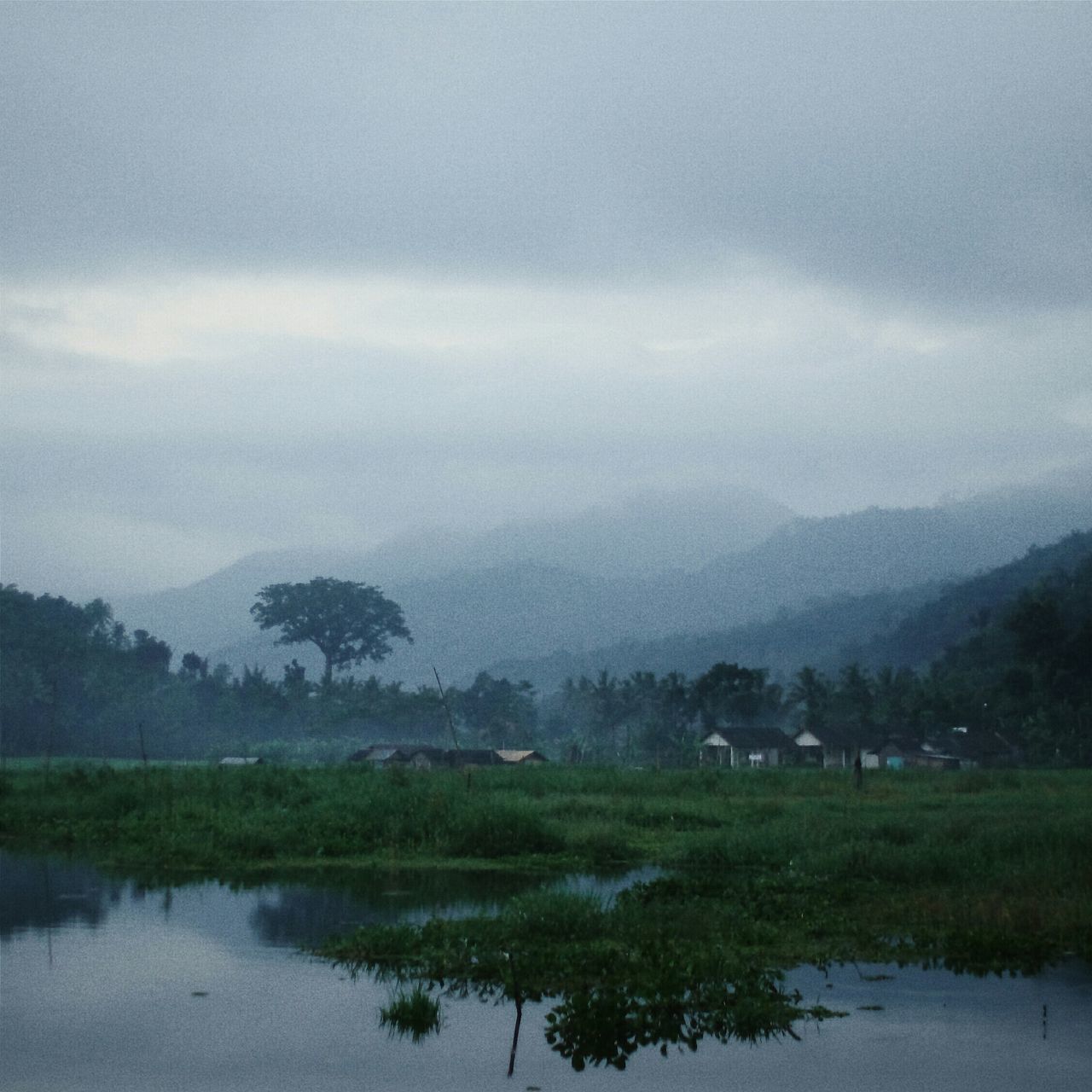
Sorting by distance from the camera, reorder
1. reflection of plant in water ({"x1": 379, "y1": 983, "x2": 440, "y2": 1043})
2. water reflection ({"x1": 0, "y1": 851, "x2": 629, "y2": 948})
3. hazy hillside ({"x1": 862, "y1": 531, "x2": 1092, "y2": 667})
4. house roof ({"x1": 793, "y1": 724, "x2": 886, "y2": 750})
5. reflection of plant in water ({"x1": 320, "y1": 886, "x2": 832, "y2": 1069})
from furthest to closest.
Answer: hazy hillside ({"x1": 862, "y1": 531, "x2": 1092, "y2": 667}) → house roof ({"x1": 793, "y1": 724, "x2": 886, "y2": 750}) → water reflection ({"x1": 0, "y1": 851, "x2": 629, "y2": 948}) → reflection of plant in water ({"x1": 379, "y1": 983, "x2": 440, "y2": 1043}) → reflection of plant in water ({"x1": 320, "y1": 886, "x2": 832, "y2": 1069})

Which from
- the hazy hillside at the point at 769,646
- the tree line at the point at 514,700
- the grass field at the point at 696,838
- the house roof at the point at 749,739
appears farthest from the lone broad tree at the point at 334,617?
the grass field at the point at 696,838

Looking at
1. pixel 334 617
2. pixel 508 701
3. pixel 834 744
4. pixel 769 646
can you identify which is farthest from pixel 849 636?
pixel 834 744

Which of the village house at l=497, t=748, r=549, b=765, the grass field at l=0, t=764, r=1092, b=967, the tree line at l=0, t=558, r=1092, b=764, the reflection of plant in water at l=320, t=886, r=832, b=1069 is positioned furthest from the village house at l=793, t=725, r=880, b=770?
the reflection of plant in water at l=320, t=886, r=832, b=1069

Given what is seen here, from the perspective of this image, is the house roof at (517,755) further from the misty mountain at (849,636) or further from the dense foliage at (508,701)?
the misty mountain at (849,636)

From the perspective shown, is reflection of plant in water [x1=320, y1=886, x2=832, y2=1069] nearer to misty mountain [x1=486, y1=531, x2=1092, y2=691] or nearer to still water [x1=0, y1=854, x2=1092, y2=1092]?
still water [x1=0, y1=854, x2=1092, y2=1092]

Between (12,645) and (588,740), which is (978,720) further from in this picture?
(12,645)

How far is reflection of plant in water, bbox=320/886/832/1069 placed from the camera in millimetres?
9547

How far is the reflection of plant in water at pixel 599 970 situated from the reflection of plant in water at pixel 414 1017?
0.48m

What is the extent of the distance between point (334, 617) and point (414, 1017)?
305 feet

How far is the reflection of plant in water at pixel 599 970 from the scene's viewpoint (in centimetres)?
955

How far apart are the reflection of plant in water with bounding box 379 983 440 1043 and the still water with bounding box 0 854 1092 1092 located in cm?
12

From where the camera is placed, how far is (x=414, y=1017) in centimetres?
991

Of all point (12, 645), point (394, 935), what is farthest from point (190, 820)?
point (12, 645)

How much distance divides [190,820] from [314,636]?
77758 millimetres
